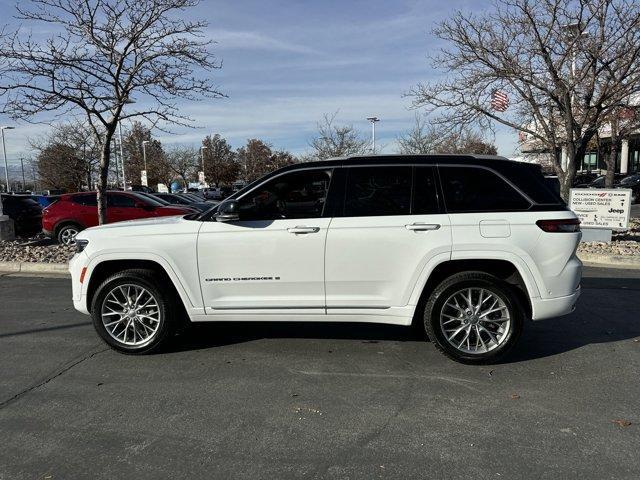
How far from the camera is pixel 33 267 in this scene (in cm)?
1032

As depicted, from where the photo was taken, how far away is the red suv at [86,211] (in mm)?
13445

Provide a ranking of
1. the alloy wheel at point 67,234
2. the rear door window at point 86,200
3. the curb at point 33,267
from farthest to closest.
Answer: the rear door window at point 86,200 → the alloy wheel at point 67,234 → the curb at point 33,267

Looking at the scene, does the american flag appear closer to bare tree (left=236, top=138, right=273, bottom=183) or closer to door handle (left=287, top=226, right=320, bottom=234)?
door handle (left=287, top=226, right=320, bottom=234)

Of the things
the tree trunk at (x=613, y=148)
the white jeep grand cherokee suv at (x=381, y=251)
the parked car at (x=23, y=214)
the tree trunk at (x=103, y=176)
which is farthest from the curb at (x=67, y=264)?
the tree trunk at (x=613, y=148)

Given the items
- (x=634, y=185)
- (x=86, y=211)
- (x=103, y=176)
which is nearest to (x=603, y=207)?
(x=103, y=176)

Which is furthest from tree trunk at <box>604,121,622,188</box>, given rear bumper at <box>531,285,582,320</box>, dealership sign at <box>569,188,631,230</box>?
rear bumper at <box>531,285,582,320</box>

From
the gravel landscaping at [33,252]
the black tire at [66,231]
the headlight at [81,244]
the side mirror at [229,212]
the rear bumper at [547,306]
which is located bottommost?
the gravel landscaping at [33,252]

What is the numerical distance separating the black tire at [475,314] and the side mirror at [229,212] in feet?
6.19

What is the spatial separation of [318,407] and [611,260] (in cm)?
865

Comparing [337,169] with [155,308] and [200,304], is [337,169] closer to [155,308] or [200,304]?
[200,304]

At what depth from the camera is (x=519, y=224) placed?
445cm

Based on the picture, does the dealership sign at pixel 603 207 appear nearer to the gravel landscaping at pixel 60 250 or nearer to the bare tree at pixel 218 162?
the gravel landscaping at pixel 60 250

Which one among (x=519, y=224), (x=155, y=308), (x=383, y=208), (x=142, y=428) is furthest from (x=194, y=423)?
(x=519, y=224)

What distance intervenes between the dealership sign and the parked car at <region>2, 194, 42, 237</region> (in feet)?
48.6
